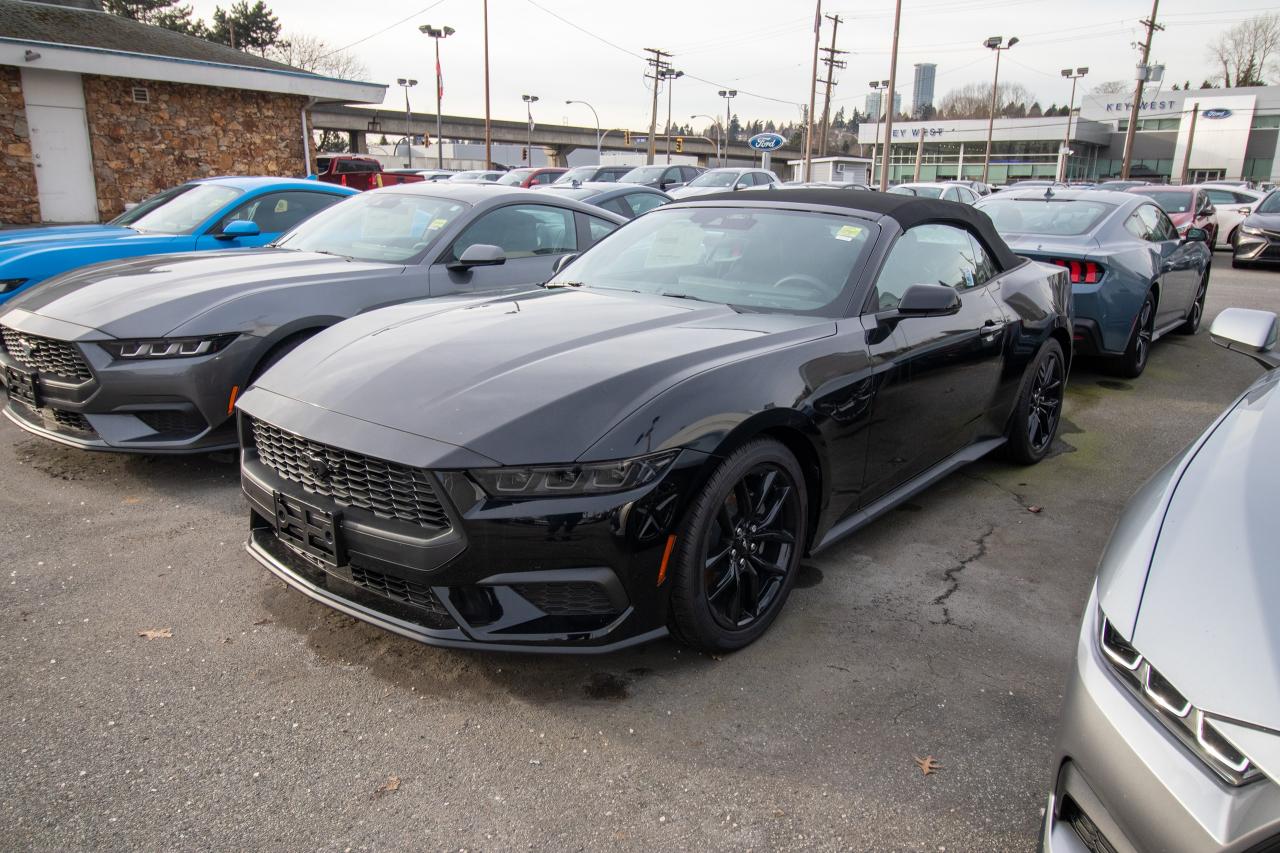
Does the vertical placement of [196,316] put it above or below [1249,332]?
below

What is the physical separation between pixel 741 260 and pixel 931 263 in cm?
96

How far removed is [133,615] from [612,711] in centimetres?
185

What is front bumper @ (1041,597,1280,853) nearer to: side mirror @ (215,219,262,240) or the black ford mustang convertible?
the black ford mustang convertible

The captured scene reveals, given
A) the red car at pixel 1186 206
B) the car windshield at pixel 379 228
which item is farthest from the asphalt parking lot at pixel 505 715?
the red car at pixel 1186 206

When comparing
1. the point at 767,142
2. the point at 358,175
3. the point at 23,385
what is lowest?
the point at 23,385

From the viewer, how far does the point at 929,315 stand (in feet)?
12.1

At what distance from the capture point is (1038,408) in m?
5.04

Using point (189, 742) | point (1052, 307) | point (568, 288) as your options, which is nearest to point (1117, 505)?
point (1052, 307)

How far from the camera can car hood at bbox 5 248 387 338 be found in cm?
425

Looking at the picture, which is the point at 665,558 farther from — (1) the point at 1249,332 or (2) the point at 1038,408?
(2) the point at 1038,408

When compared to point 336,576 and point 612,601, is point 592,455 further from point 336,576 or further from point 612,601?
point 336,576

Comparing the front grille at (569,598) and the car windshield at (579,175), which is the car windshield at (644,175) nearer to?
the car windshield at (579,175)

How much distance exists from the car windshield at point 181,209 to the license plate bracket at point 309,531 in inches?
189

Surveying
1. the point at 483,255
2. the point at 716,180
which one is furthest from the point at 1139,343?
the point at 716,180
